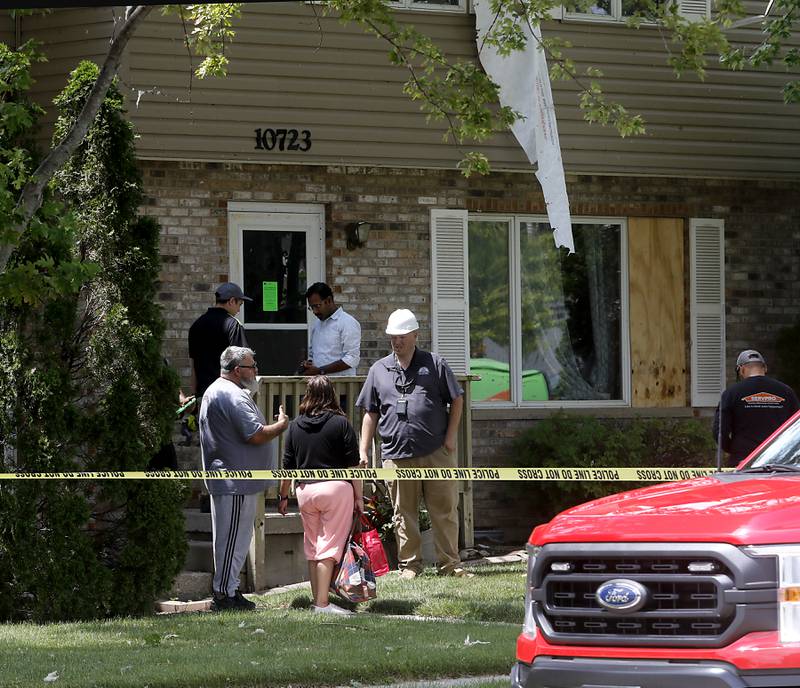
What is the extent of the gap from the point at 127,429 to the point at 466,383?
3535 millimetres

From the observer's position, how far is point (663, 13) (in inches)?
491

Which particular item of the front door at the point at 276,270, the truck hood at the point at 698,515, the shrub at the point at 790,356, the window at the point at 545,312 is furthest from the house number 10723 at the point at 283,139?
the truck hood at the point at 698,515

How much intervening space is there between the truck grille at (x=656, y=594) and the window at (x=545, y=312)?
926 cm

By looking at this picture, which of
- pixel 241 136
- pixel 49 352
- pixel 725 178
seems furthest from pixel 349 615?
pixel 725 178

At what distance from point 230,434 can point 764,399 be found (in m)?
4.05

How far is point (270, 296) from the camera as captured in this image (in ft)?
45.1

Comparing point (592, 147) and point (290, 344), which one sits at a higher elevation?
point (592, 147)

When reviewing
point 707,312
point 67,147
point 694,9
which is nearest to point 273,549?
point 67,147

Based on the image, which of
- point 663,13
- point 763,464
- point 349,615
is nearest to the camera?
point 763,464

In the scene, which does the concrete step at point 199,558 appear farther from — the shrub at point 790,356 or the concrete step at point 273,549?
the shrub at point 790,356

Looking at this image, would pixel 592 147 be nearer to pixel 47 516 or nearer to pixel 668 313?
pixel 668 313

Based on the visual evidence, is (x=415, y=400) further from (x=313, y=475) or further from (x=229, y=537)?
(x=229, y=537)

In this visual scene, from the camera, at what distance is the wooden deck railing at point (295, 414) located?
1170 centimetres

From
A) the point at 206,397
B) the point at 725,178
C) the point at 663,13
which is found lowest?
the point at 206,397
